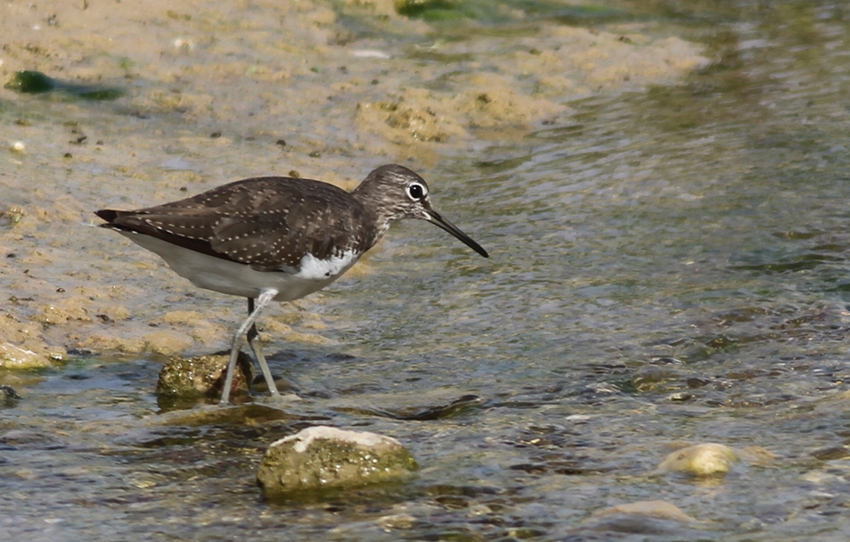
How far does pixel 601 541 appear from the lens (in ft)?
16.1

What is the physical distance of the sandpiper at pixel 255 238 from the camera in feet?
23.2

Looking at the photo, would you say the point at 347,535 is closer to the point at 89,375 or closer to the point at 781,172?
the point at 89,375

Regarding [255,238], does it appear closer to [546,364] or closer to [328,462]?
[546,364]

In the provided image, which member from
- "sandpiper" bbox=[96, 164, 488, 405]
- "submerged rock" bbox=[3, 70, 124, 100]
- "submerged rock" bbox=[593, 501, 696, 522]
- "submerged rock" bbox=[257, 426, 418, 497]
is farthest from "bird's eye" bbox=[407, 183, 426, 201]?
"submerged rock" bbox=[3, 70, 124, 100]

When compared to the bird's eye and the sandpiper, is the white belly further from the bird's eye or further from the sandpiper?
the bird's eye

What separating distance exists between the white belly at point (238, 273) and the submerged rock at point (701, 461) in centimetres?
269

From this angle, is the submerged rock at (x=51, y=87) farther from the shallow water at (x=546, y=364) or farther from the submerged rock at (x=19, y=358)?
the submerged rock at (x=19, y=358)

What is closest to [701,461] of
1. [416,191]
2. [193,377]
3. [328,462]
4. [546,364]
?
[328,462]

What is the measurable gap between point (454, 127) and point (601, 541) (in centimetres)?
848

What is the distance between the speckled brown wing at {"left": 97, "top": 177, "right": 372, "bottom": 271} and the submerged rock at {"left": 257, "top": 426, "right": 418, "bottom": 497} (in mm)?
1835

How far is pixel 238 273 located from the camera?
7301 millimetres

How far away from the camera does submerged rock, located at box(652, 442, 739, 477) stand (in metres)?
5.44

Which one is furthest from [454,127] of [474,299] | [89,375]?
[89,375]

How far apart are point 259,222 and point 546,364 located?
73.7 inches
